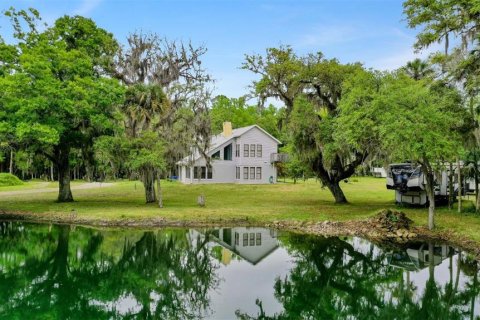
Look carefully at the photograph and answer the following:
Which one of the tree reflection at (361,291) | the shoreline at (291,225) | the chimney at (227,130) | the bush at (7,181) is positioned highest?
the chimney at (227,130)

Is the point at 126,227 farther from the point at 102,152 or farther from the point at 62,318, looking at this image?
the point at 62,318

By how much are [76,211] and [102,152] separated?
3691mm

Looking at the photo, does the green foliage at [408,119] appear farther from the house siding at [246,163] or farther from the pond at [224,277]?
the house siding at [246,163]

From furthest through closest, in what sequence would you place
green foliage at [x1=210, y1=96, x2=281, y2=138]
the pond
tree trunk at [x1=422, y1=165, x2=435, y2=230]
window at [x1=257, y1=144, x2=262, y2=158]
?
1. green foliage at [x1=210, y1=96, x2=281, y2=138]
2. window at [x1=257, y1=144, x2=262, y2=158]
3. tree trunk at [x1=422, y1=165, x2=435, y2=230]
4. the pond

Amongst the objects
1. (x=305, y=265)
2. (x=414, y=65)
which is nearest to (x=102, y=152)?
(x=305, y=265)

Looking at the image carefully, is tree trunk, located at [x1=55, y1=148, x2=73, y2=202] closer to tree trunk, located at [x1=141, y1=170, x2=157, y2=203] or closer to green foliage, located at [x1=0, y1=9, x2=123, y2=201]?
green foliage, located at [x1=0, y1=9, x2=123, y2=201]

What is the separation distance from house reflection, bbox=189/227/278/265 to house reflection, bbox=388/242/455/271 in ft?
15.6

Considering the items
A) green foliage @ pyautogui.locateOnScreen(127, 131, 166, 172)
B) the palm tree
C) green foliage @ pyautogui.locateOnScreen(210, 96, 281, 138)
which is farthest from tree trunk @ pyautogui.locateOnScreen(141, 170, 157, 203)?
green foliage @ pyautogui.locateOnScreen(210, 96, 281, 138)

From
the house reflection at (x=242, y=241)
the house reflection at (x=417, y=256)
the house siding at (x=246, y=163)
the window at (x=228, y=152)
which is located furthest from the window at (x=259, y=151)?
the house reflection at (x=417, y=256)

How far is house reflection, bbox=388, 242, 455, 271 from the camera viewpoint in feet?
47.1

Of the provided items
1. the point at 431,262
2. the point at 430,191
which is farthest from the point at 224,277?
the point at 430,191

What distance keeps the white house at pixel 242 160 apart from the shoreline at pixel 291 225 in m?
21.5

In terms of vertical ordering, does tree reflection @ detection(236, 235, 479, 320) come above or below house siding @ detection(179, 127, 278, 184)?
below

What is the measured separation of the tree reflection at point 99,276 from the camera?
9961 millimetres
